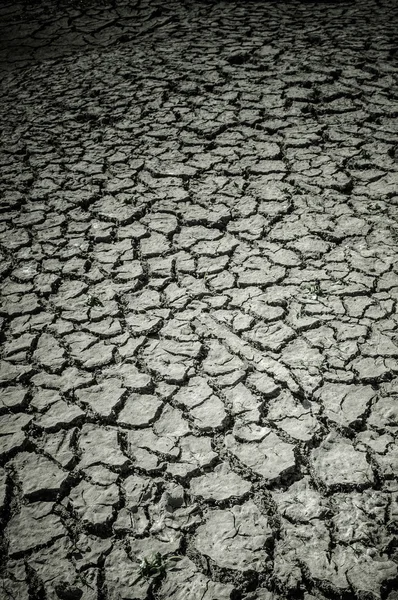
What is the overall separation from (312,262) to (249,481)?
987 millimetres

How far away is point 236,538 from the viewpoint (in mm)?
1185

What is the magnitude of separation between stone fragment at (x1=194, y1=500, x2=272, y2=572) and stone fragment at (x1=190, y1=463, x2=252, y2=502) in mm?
37

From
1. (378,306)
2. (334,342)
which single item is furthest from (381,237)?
(334,342)

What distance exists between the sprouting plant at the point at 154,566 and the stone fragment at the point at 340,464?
1.51 ft

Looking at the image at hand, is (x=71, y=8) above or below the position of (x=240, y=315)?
above

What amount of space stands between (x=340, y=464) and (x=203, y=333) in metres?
0.65

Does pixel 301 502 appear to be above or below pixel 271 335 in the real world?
below

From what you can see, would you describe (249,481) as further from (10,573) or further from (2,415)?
(2,415)

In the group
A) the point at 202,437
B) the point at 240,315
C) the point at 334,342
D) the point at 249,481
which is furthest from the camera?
the point at 240,315

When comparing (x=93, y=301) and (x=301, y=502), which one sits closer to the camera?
(x=301, y=502)

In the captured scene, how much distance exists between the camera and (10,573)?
1.15 m

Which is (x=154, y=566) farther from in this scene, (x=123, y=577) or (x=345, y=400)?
(x=345, y=400)

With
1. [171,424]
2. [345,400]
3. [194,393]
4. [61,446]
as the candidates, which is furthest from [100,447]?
[345,400]

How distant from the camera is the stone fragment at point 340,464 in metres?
1.26
